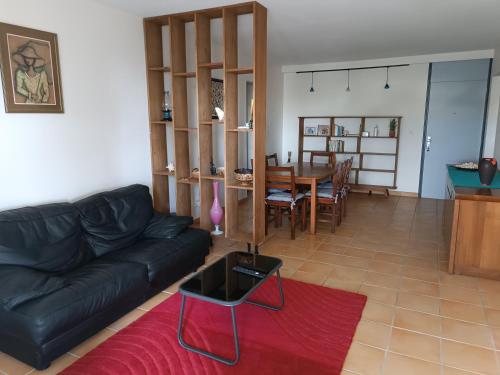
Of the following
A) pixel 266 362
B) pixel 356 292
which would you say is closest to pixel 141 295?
pixel 266 362

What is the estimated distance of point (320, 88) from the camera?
22.5 ft

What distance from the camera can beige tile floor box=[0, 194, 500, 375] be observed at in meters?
2.09

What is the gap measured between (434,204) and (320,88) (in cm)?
293

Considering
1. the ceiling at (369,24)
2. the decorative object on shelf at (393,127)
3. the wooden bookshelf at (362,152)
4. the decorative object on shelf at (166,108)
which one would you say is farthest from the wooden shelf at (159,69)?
the decorative object on shelf at (393,127)

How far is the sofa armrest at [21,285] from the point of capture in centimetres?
194

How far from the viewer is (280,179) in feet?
13.7

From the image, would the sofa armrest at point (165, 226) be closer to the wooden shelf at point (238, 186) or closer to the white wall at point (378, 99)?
the wooden shelf at point (238, 186)

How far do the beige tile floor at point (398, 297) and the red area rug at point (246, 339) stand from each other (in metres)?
0.10

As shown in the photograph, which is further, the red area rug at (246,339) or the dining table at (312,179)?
the dining table at (312,179)

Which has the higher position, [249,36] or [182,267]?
[249,36]

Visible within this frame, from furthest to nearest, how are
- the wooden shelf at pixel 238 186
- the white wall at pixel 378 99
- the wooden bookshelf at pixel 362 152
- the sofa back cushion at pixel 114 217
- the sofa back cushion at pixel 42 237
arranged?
1. the wooden bookshelf at pixel 362 152
2. the white wall at pixel 378 99
3. the wooden shelf at pixel 238 186
4. the sofa back cushion at pixel 114 217
5. the sofa back cushion at pixel 42 237

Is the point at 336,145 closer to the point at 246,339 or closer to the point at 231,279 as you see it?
the point at 231,279

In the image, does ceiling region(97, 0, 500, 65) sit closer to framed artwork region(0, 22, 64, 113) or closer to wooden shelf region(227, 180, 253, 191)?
framed artwork region(0, 22, 64, 113)

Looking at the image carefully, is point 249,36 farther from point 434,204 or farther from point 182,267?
point 434,204
